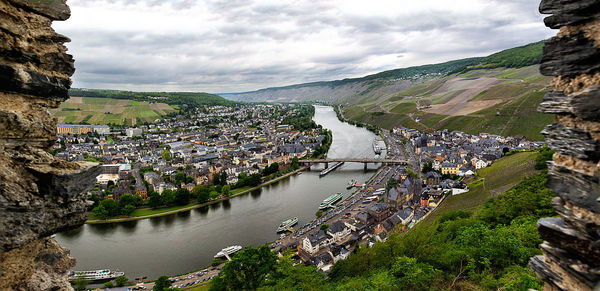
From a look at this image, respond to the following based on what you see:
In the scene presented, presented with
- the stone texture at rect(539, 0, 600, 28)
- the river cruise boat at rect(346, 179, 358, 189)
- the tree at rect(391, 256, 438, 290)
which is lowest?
the river cruise boat at rect(346, 179, 358, 189)

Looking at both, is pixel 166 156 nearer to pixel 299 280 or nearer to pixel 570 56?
pixel 299 280

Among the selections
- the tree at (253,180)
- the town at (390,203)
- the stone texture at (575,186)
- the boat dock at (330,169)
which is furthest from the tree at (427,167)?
the stone texture at (575,186)

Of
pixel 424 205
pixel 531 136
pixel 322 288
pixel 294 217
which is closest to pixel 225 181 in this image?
pixel 294 217

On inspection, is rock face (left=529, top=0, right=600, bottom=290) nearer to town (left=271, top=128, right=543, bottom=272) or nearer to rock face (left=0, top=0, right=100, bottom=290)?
rock face (left=0, top=0, right=100, bottom=290)

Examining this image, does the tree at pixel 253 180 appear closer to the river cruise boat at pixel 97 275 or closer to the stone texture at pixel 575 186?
the river cruise boat at pixel 97 275

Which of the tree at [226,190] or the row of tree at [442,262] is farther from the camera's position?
the tree at [226,190]

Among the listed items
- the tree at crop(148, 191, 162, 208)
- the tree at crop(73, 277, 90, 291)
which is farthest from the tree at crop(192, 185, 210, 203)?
the tree at crop(73, 277, 90, 291)
